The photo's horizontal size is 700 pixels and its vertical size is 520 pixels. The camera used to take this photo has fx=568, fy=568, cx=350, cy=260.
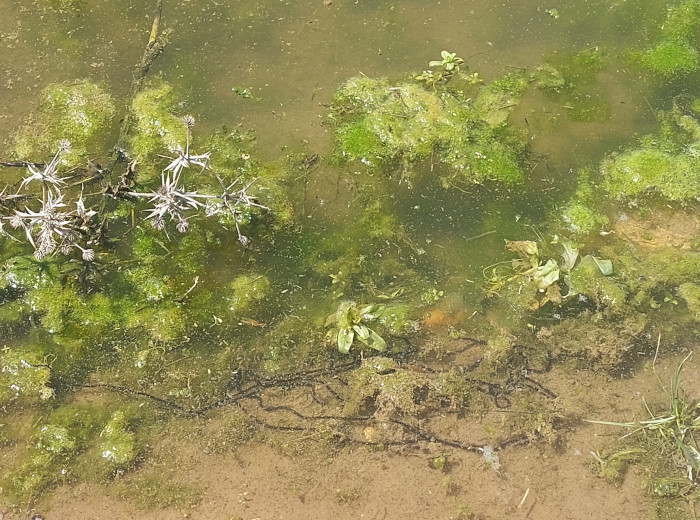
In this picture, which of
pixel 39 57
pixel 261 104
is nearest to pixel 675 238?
pixel 261 104

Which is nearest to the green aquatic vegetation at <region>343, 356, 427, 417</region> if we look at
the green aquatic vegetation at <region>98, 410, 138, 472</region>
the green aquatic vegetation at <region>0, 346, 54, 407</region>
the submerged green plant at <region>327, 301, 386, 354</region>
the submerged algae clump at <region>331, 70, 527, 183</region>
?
the submerged green plant at <region>327, 301, 386, 354</region>

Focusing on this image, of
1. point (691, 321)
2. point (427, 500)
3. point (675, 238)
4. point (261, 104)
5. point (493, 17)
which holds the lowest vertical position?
point (427, 500)

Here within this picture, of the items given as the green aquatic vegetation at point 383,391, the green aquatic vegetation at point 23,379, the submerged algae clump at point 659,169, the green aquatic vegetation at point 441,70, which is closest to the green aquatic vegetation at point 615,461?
the green aquatic vegetation at point 383,391

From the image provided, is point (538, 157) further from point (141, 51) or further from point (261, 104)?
point (141, 51)

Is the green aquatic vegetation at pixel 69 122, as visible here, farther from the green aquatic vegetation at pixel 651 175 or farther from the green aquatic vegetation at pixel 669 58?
the green aquatic vegetation at pixel 669 58

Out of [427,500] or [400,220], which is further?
[400,220]

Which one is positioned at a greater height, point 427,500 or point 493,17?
point 493,17
